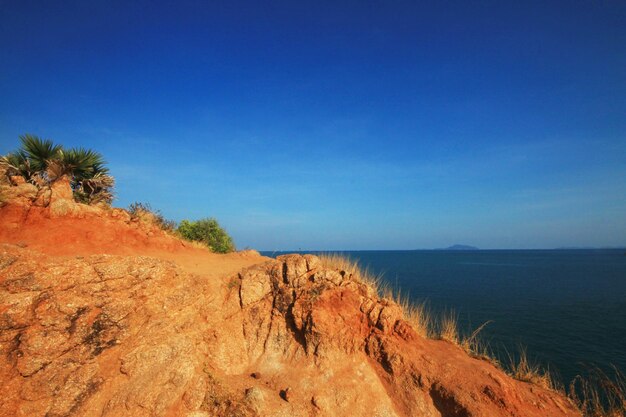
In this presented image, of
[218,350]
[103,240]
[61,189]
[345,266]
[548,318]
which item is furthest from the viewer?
[548,318]

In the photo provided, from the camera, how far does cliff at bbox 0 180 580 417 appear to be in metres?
6.01

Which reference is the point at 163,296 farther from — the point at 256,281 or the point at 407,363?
the point at 407,363

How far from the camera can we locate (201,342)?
7.58 meters

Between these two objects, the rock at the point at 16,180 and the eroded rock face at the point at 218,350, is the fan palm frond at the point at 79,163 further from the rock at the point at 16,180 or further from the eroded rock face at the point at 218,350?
the eroded rock face at the point at 218,350

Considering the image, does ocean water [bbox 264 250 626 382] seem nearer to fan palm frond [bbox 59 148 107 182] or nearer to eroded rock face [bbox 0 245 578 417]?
eroded rock face [bbox 0 245 578 417]

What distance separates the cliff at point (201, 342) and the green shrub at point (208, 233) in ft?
16.1

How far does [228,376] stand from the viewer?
24.3 feet

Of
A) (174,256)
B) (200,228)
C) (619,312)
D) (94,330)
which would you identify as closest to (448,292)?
(619,312)

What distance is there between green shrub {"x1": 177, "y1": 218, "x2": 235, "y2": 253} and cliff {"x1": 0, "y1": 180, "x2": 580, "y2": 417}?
4.90m

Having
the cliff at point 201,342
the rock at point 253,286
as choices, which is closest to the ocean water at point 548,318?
the cliff at point 201,342

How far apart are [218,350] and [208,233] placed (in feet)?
26.1

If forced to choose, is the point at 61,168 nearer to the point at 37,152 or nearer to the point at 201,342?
the point at 37,152

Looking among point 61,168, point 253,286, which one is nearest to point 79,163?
point 61,168

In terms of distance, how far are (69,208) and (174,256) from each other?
3441 millimetres
